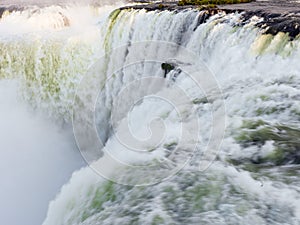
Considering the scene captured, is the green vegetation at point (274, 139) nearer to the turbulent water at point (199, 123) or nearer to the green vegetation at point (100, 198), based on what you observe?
the turbulent water at point (199, 123)

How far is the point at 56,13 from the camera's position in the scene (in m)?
19.0

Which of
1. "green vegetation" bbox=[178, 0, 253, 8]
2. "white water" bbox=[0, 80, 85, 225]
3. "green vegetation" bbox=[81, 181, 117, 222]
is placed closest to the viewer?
"green vegetation" bbox=[81, 181, 117, 222]

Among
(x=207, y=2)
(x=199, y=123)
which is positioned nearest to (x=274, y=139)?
(x=199, y=123)

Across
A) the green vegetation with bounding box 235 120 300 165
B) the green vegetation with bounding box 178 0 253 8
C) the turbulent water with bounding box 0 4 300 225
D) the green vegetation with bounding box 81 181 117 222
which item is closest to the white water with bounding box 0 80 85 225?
the turbulent water with bounding box 0 4 300 225

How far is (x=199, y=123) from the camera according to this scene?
19.1 feet

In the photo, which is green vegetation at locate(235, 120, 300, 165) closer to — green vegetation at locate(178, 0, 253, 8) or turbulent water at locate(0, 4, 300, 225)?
turbulent water at locate(0, 4, 300, 225)

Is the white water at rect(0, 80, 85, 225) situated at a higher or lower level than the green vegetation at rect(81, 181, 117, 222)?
lower

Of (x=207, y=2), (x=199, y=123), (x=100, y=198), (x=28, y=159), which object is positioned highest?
(x=207, y=2)

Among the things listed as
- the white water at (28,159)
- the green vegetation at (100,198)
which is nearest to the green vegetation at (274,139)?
the green vegetation at (100,198)

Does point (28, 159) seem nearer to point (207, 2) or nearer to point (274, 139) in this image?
point (207, 2)

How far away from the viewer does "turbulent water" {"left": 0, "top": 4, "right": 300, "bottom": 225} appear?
13.1ft

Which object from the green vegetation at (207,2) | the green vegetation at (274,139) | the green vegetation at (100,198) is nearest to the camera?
the green vegetation at (100,198)

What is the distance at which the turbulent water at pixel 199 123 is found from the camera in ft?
13.1

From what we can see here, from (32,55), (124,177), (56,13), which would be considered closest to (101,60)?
(32,55)
